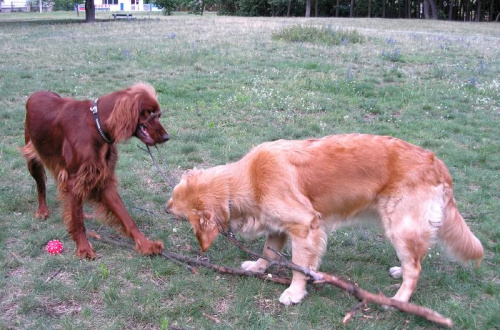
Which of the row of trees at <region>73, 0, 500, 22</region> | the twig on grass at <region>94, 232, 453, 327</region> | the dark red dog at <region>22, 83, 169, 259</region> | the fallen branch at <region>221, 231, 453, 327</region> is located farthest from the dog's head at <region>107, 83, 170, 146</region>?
the row of trees at <region>73, 0, 500, 22</region>

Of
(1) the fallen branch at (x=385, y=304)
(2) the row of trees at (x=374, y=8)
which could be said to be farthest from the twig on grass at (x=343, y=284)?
(2) the row of trees at (x=374, y=8)

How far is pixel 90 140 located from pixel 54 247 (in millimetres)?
1112

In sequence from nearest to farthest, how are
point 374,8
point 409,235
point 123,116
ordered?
point 409,235
point 123,116
point 374,8

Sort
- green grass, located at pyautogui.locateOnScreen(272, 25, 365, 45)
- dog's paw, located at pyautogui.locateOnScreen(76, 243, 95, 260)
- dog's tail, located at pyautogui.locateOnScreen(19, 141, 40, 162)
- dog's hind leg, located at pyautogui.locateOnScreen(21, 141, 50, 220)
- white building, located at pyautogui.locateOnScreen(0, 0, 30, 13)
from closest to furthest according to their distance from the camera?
dog's paw, located at pyautogui.locateOnScreen(76, 243, 95, 260)
dog's tail, located at pyautogui.locateOnScreen(19, 141, 40, 162)
dog's hind leg, located at pyautogui.locateOnScreen(21, 141, 50, 220)
green grass, located at pyautogui.locateOnScreen(272, 25, 365, 45)
white building, located at pyautogui.locateOnScreen(0, 0, 30, 13)

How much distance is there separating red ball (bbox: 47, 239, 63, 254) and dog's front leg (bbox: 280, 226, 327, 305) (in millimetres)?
2191

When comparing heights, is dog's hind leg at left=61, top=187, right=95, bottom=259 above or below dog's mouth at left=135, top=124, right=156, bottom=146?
below

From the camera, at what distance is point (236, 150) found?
23.5 ft

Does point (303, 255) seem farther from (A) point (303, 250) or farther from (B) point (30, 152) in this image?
(B) point (30, 152)

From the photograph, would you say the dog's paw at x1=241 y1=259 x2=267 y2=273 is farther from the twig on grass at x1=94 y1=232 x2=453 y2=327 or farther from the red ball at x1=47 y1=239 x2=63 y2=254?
the red ball at x1=47 y1=239 x2=63 y2=254

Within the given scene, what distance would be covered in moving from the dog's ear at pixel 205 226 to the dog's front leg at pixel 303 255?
64 centimetres

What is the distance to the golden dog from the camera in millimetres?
3752

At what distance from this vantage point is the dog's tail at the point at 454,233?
3828 mm

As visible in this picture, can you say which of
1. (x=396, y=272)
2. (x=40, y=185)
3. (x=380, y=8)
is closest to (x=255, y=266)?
(x=396, y=272)

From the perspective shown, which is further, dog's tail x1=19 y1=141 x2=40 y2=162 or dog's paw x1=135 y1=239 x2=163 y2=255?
dog's tail x1=19 y1=141 x2=40 y2=162
